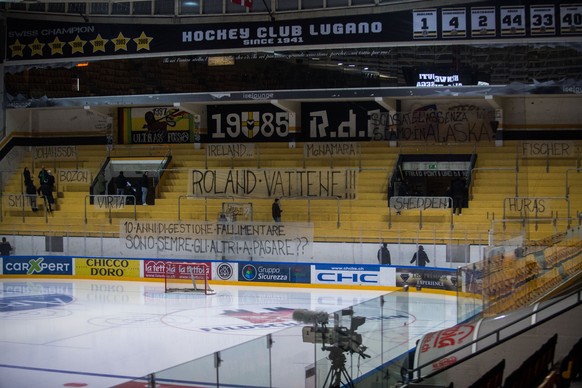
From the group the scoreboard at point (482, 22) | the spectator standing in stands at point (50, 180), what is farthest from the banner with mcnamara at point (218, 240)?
the scoreboard at point (482, 22)

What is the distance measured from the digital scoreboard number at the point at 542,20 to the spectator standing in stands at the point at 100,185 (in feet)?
46.5

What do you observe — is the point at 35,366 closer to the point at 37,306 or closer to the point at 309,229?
the point at 37,306

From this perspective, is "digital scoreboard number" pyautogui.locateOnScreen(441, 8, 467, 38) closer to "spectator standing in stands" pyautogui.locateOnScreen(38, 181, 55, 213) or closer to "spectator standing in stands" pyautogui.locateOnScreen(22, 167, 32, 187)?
"spectator standing in stands" pyautogui.locateOnScreen(38, 181, 55, 213)

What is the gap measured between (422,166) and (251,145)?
5.72 meters

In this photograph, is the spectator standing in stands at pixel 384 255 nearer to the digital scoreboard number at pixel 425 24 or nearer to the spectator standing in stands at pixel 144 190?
the digital scoreboard number at pixel 425 24

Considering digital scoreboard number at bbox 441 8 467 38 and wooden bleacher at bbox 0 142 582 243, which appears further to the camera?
digital scoreboard number at bbox 441 8 467 38

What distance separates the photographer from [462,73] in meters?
26.6

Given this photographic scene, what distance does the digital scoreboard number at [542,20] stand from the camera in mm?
22995

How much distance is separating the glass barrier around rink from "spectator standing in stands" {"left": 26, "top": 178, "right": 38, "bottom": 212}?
20.7 metres

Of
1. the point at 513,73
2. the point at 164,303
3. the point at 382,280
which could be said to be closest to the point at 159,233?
the point at 164,303

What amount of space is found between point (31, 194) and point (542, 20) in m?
16.1

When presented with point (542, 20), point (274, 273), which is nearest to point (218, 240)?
point (274, 273)

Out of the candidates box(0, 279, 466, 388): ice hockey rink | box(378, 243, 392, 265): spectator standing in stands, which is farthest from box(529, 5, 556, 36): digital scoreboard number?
box(0, 279, 466, 388): ice hockey rink

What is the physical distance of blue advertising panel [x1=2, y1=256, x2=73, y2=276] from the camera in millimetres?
25641
